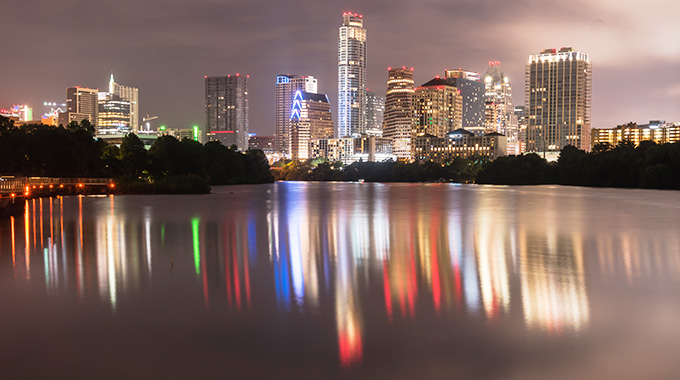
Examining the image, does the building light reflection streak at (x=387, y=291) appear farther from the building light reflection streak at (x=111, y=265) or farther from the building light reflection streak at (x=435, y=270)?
the building light reflection streak at (x=111, y=265)

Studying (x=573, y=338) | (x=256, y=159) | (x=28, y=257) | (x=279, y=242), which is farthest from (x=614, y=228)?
(x=256, y=159)

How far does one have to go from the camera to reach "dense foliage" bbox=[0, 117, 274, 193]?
7856cm

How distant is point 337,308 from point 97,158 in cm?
8644

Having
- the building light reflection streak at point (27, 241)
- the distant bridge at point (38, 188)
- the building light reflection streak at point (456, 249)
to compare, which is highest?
the distant bridge at point (38, 188)

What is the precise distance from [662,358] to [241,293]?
390 inches

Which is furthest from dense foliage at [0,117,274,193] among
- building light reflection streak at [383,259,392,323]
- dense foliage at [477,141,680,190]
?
dense foliage at [477,141,680,190]

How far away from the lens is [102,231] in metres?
32.6

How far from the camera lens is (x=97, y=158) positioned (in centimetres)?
9188

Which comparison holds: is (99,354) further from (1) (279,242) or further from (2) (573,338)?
(1) (279,242)

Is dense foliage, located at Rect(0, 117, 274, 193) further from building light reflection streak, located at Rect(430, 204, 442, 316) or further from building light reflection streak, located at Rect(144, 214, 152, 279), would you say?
building light reflection streak, located at Rect(430, 204, 442, 316)

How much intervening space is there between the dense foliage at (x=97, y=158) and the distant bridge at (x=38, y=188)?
3.57m

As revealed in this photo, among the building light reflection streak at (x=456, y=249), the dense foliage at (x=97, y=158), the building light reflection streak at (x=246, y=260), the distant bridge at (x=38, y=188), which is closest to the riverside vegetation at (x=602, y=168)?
the dense foliage at (x=97, y=158)

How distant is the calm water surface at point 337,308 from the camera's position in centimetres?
1027

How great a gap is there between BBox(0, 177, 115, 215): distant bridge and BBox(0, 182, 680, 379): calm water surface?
51.5 feet
